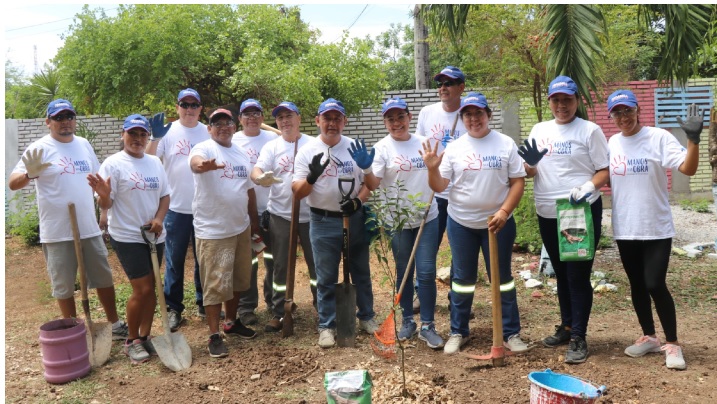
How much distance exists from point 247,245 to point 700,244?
21.7 ft

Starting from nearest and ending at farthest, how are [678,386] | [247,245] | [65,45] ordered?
1. [678,386]
2. [247,245]
3. [65,45]

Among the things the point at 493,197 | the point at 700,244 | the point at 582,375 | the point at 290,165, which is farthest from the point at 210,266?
the point at 700,244

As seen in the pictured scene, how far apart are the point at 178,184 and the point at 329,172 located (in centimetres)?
155

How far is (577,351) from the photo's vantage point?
14.8ft

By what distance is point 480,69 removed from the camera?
867 centimetres

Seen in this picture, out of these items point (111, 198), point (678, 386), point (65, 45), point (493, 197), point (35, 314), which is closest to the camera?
point (678, 386)

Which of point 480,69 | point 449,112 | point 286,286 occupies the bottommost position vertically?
point 286,286

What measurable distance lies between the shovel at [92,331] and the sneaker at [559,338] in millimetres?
3471

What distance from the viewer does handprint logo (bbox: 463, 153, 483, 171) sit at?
454cm

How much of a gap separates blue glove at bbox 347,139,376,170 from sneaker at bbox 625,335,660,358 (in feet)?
7.85

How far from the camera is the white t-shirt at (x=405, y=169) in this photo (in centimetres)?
488

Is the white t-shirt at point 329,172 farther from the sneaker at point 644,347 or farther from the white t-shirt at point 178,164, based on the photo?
the sneaker at point 644,347

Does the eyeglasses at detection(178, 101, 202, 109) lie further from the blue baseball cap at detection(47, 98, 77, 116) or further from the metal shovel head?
the metal shovel head

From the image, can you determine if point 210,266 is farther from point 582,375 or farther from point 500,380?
point 582,375
